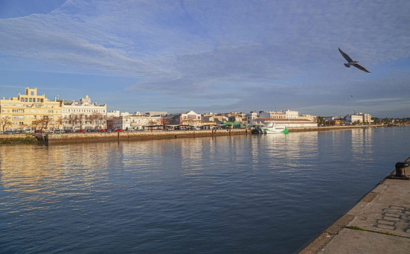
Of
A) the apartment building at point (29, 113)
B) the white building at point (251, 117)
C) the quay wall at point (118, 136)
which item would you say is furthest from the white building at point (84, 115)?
the white building at point (251, 117)

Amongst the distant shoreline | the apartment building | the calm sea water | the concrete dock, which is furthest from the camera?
the apartment building

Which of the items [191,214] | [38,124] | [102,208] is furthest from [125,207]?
[38,124]

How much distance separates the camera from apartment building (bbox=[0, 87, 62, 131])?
267 feet

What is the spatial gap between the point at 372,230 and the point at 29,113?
97995 millimetres

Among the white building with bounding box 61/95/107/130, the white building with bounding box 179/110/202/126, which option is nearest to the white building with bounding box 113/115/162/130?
the white building with bounding box 61/95/107/130

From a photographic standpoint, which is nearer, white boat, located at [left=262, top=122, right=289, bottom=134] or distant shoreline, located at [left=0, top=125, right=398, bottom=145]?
distant shoreline, located at [left=0, top=125, right=398, bottom=145]

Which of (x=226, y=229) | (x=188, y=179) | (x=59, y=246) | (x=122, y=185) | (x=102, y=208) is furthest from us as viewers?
(x=188, y=179)

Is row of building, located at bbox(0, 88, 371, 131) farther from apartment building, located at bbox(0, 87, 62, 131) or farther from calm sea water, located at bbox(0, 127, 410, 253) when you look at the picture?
calm sea water, located at bbox(0, 127, 410, 253)

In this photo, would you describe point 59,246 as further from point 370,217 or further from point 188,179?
point 188,179

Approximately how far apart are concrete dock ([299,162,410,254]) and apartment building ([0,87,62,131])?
287 ft

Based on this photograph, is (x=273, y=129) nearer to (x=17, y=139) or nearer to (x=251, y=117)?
(x=251, y=117)

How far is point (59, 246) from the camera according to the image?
8.12 metres

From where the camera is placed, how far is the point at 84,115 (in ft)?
336

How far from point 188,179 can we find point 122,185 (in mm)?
3961
